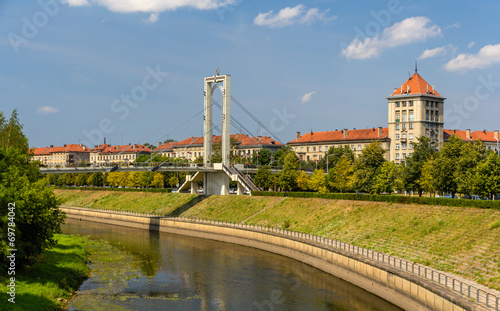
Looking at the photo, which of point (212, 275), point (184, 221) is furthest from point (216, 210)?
point (212, 275)

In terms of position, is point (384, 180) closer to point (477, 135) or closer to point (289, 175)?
point (289, 175)

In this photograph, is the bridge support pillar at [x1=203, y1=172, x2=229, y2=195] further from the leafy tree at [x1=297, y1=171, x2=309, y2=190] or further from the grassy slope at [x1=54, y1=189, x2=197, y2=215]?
the leafy tree at [x1=297, y1=171, x2=309, y2=190]

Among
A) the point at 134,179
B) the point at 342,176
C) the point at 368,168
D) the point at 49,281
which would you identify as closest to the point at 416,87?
the point at 342,176

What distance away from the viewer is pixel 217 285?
41219 mm

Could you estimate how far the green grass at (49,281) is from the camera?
30.8 meters

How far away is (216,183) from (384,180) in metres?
31.4

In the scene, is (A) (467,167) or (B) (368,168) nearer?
(A) (467,167)

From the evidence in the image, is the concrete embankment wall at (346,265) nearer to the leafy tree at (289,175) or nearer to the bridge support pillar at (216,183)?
the bridge support pillar at (216,183)

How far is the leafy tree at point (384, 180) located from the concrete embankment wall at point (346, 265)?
60.6 feet

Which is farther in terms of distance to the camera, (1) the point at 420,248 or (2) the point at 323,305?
(1) the point at 420,248

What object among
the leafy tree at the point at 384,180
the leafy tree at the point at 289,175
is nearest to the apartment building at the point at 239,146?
the leafy tree at the point at 289,175

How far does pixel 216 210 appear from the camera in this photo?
80.9m

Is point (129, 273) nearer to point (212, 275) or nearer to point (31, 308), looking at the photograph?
point (212, 275)

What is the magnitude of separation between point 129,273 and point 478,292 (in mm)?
28634
